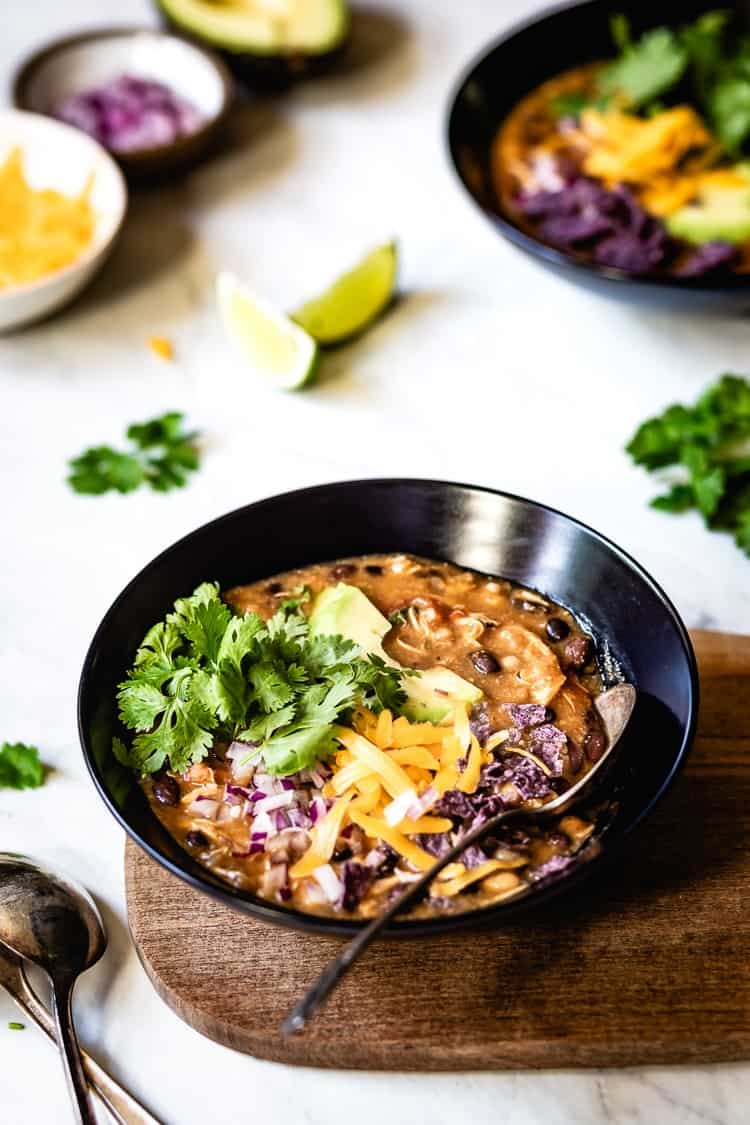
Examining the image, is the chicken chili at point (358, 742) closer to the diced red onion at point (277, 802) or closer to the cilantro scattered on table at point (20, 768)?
the diced red onion at point (277, 802)

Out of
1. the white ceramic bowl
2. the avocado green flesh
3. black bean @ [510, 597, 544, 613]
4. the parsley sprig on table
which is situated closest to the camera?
the parsley sprig on table

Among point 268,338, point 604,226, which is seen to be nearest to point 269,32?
point 268,338

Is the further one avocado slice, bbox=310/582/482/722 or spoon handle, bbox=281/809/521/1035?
avocado slice, bbox=310/582/482/722

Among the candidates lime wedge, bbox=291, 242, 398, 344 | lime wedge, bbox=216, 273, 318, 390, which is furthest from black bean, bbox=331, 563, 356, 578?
lime wedge, bbox=291, 242, 398, 344

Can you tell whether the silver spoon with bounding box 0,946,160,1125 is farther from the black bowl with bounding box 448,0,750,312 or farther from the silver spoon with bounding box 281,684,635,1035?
the black bowl with bounding box 448,0,750,312

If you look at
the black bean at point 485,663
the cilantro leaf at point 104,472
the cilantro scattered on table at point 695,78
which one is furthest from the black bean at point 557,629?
the cilantro scattered on table at point 695,78

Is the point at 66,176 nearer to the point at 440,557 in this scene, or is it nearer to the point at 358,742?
the point at 440,557

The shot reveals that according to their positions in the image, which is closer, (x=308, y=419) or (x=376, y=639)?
(x=376, y=639)
